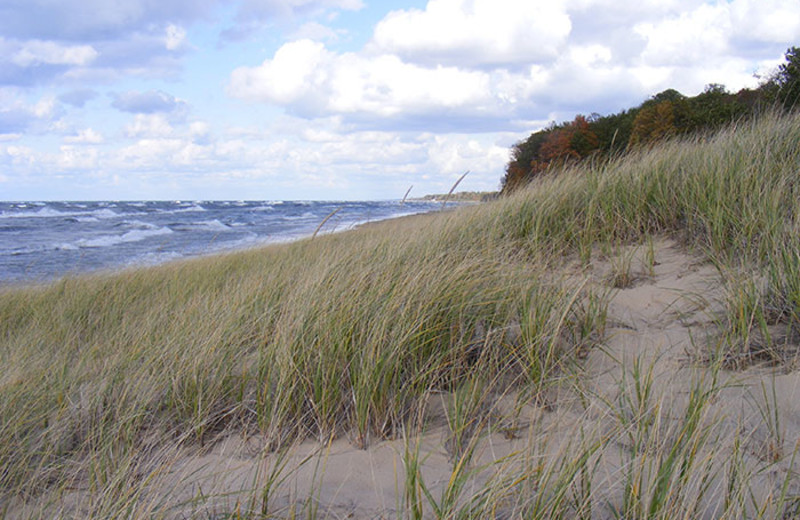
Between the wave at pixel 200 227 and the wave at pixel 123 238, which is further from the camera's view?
the wave at pixel 200 227

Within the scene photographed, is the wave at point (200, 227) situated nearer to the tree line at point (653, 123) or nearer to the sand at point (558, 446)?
the tree line at point (653, 123)

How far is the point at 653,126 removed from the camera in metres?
15.0

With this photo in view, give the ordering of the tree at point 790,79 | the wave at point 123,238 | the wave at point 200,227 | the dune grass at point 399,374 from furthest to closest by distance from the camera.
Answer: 1. the wave at point 200,227
2. the wave at point 123,238
3. the tree at point 790,79
4. the dune grass at point 399,374

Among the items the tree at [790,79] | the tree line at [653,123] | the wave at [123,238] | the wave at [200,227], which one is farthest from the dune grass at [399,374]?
the wave at [200,227]

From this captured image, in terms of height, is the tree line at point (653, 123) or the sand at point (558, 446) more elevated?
Result: the tree line at point (653, 123)

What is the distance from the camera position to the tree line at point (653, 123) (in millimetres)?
9766

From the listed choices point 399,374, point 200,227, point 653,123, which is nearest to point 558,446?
point 399,374

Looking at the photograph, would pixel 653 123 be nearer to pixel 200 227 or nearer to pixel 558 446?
pixel 558 446

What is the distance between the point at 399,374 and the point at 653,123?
1530cm

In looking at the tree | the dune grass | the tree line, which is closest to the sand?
the dune grass

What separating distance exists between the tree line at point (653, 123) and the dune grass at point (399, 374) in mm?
5036

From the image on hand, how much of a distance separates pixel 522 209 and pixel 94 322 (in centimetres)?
419

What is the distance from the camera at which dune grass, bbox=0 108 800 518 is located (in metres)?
1.66

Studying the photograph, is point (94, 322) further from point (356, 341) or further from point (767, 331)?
point (767, 331)
